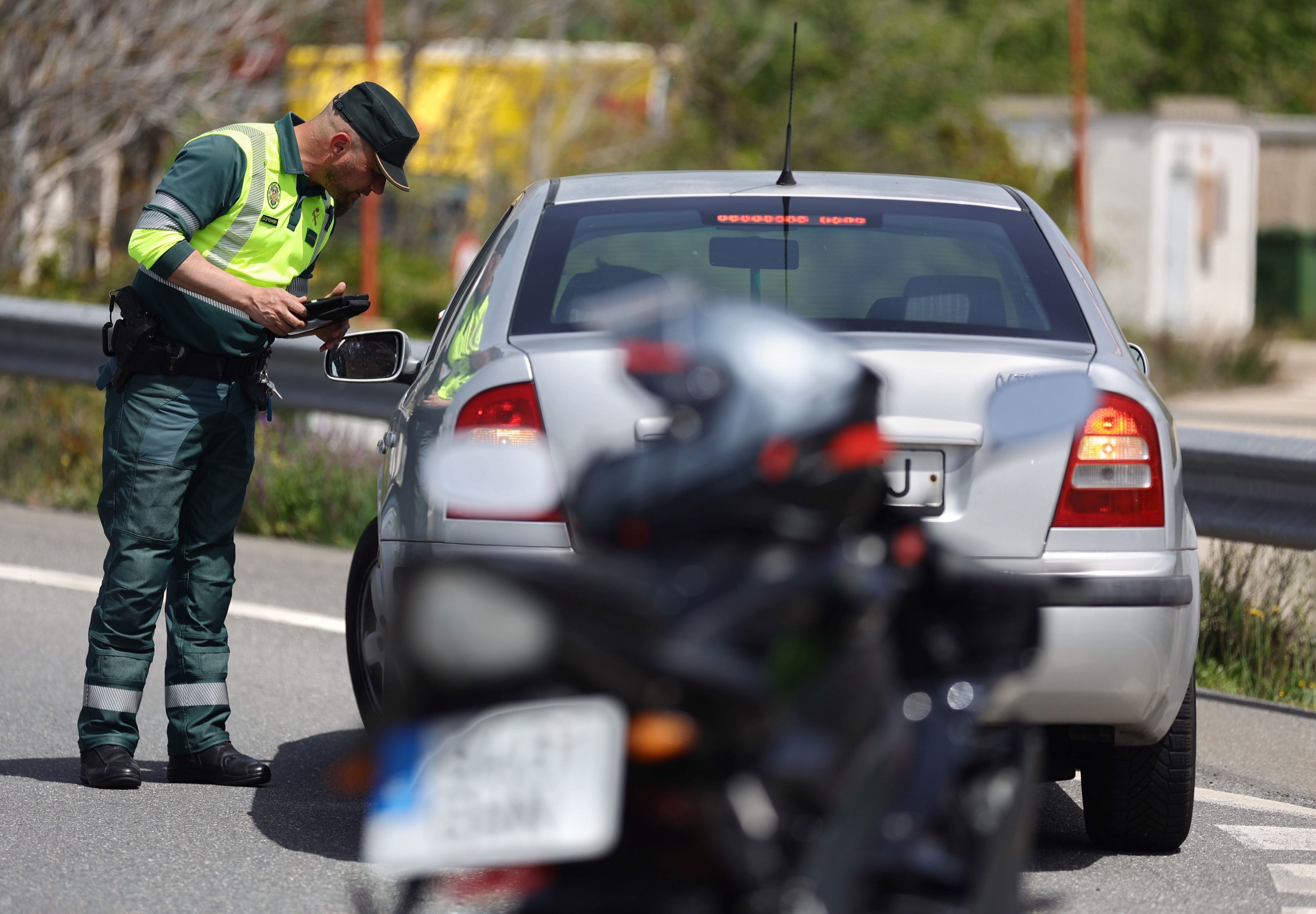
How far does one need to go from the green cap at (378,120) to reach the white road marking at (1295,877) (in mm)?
2801

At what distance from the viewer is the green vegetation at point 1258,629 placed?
21.8 feet

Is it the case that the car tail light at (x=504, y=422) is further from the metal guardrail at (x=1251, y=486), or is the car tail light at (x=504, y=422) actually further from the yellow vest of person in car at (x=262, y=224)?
the metal guardrail at (x=1251, y=486)

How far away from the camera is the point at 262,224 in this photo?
4.91 meters

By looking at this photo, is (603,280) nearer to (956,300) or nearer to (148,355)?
(956,300)

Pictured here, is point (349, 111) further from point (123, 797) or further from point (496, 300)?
point (123, 797)

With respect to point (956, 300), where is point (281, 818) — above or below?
below

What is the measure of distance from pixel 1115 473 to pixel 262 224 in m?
2.36

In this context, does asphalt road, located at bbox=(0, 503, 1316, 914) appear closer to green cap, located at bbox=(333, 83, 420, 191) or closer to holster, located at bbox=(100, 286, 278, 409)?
holster, located at bbox=(100, 286, 278, 409)

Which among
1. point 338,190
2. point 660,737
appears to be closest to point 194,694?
point 338,190

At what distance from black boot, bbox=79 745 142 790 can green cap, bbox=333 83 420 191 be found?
169 cm

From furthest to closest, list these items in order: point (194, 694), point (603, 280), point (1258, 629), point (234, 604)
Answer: point (234, 604) < point (1258, 629) < point (194, 694) < point (603, 280)

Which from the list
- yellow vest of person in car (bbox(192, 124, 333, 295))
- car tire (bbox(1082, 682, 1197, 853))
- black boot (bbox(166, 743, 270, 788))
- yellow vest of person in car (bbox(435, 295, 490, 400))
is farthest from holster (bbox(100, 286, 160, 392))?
car tire (bbox(1082, 682, 1197, 853))

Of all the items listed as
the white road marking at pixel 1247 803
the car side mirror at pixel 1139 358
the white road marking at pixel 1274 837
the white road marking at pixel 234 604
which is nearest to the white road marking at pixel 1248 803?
the white road marking at pixel 1247 803

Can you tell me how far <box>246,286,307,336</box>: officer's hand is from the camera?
186 inches
